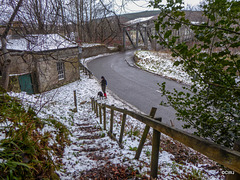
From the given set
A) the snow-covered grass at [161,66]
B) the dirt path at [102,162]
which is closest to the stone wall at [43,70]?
the dirt path at [102,162]

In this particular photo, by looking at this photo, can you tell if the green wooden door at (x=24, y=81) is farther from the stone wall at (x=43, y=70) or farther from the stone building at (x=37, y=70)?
the stone wall at (x=43, y=70)

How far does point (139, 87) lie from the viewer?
14.1 meters

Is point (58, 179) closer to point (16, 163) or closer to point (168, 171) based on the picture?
point (16, 163)

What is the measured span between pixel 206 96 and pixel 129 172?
1662mm

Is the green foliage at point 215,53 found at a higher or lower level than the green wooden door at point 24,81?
higher

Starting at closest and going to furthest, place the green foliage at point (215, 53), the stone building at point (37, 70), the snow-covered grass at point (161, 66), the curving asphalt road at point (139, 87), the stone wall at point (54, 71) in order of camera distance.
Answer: the green foliage at point (215, 53), the curving asphalt road at point (139, 87), the stone building at point (37, 70), the stone wall at point (54, 71), the snow-covered grass at point (161, 66)

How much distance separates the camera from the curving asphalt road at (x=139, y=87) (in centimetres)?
980

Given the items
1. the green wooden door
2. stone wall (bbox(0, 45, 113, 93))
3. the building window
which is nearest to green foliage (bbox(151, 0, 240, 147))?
stone wall (bbox(0, 45, 113, 93))

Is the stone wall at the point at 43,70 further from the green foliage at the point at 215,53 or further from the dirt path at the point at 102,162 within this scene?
the green foliage at the point at 215,53

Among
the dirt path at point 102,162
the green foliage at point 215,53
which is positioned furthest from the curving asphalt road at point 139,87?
the green foliage at point 215,53

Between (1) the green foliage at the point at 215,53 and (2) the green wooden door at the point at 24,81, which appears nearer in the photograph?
(1) the green foliage at the point at 215,53

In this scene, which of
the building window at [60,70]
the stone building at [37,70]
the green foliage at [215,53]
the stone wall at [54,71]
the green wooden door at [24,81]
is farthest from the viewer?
the building window at [60,70]

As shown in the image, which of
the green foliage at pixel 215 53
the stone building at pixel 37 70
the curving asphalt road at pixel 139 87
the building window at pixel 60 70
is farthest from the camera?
the building window at pixel 60 70

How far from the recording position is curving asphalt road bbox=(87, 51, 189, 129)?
386 inches
